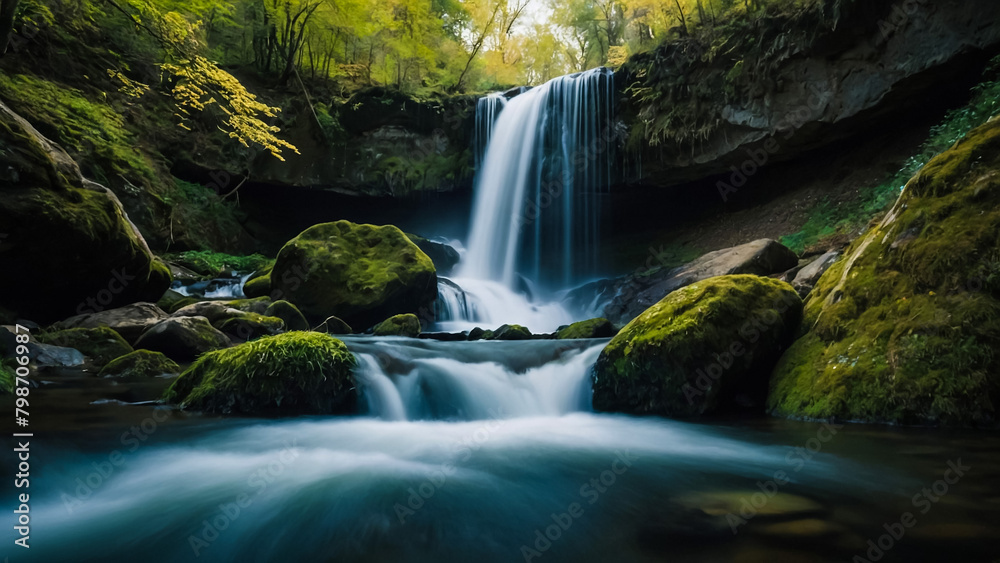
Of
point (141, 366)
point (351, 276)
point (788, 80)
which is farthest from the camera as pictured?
point (788, 80)

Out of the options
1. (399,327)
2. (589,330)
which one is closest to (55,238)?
(399,327)

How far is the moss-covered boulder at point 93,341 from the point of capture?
6.85 meters

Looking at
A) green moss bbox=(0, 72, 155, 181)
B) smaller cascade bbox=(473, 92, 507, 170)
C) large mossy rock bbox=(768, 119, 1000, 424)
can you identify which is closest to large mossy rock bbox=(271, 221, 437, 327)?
green moss bbox=(0, 72, 155, 181)

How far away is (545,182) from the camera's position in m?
16.7

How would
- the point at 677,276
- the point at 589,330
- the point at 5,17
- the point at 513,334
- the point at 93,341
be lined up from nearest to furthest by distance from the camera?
the point at 5,17, the point at 93,341, the point at 589,330, the point at 513,334, the point at 677,276

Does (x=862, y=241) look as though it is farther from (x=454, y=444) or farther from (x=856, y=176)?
(x=856, y=176)

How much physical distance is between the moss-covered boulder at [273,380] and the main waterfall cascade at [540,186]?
9749mm

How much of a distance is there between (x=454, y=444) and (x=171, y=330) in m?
5.16

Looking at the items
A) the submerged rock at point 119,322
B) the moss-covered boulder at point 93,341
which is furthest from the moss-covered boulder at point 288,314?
the moss-covered boulder at point 93,341

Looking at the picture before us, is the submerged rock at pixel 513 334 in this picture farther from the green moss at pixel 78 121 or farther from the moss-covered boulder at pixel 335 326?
the green moss at pixel 78 121

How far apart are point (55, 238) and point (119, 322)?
1.65 m

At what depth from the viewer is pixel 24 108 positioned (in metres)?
11.1

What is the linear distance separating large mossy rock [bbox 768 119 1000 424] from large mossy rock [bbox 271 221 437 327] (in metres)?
7.34

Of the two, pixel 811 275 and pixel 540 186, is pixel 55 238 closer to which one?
pixel 811 275
